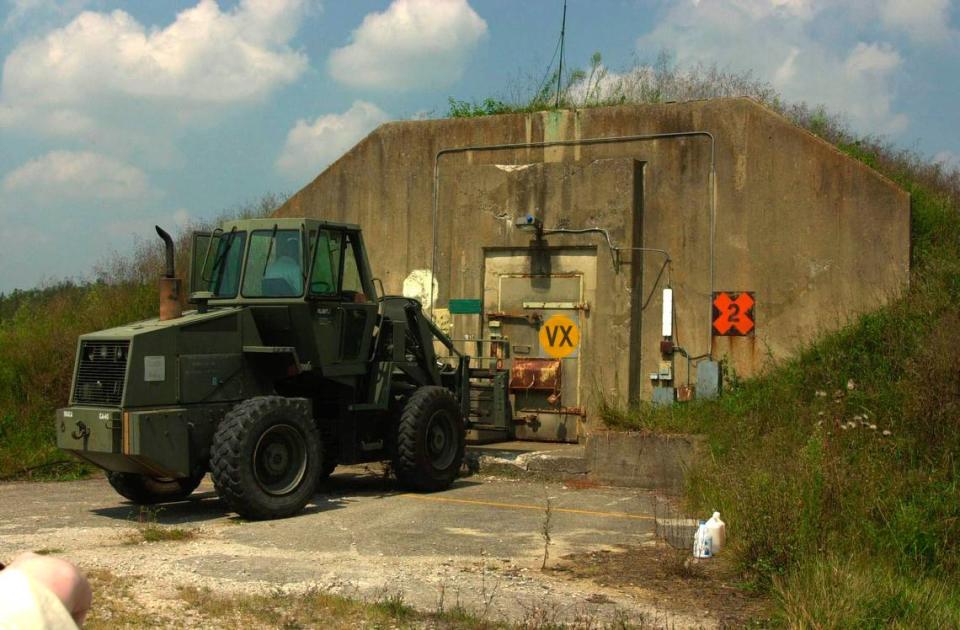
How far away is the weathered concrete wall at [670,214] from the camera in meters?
12.5

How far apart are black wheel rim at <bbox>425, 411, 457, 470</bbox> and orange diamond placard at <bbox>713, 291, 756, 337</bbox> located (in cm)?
375

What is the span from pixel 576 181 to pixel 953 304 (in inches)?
198

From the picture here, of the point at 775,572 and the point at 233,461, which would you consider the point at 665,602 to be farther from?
the point at 233,461

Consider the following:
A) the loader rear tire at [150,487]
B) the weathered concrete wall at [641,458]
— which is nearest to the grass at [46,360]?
the loader rear tire at [150,487]

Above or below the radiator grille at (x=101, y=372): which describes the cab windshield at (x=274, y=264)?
above

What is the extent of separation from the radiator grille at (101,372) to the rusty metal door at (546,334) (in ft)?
19.9

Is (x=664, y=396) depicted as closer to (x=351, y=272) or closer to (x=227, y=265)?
(x=351, y=272)

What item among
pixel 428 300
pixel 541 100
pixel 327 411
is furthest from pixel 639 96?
pixel 327 411

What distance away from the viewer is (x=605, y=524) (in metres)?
9.31

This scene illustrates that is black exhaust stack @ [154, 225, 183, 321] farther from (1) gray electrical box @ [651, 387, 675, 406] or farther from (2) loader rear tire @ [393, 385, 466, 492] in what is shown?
(1) gray electrical box @ [651, 387, 675, 406]

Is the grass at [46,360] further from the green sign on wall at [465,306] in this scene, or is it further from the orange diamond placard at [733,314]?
the orange diamond placard at [733,314]

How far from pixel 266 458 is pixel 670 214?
6.53m

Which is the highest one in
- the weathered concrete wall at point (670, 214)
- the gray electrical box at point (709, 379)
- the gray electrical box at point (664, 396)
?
the weathered concrete wall at point (670, 214)

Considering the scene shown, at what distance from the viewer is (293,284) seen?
34.5 ft
